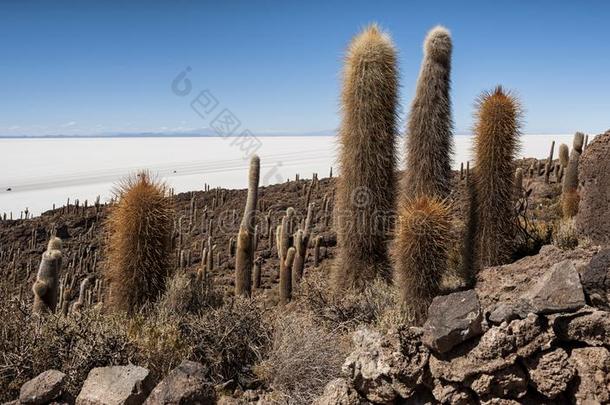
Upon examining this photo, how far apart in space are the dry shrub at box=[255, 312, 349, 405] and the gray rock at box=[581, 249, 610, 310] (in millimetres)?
2062

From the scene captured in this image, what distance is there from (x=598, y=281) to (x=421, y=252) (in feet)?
6.80

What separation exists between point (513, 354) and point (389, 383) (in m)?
0.84

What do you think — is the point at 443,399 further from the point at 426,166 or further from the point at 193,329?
the point at 426,166

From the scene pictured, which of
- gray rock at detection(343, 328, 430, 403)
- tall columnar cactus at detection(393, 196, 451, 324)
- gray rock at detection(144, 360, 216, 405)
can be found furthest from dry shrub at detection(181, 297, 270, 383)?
tall columnar cactus at detection(393, 196, 451, 324)

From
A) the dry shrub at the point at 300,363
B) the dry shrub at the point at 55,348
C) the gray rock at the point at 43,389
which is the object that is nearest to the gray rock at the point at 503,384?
the dry shrub at the point at 300,363

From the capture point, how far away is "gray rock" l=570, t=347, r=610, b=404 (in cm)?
340

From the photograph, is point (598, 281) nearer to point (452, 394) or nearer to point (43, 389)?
point (452, 394)

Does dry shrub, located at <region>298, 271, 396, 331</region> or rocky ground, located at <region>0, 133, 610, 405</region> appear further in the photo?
dry shrub, located at <region>298, 271, 396, 331</region>

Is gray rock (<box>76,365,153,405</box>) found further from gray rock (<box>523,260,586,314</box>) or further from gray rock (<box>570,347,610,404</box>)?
gray rock (<box>570,347,610,404</box>)

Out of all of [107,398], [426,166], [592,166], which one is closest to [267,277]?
[426,166]

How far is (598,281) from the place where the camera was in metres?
3.96

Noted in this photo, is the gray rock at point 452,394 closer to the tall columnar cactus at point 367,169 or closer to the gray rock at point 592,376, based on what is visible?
the gray rock at point 592,376

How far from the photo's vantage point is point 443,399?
145 inches

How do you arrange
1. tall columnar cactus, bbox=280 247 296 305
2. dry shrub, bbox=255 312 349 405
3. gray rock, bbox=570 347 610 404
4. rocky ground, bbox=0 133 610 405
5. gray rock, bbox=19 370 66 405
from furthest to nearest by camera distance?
tall columnar cactus, bbox=280 247 296 305 → dry shrub, bbox=255 312 349 405 → gray rock, bbox=19 370 66 405 → rocky ground, bbox=0 133 610 405 → gray rock, bbox=570 347 610 404
